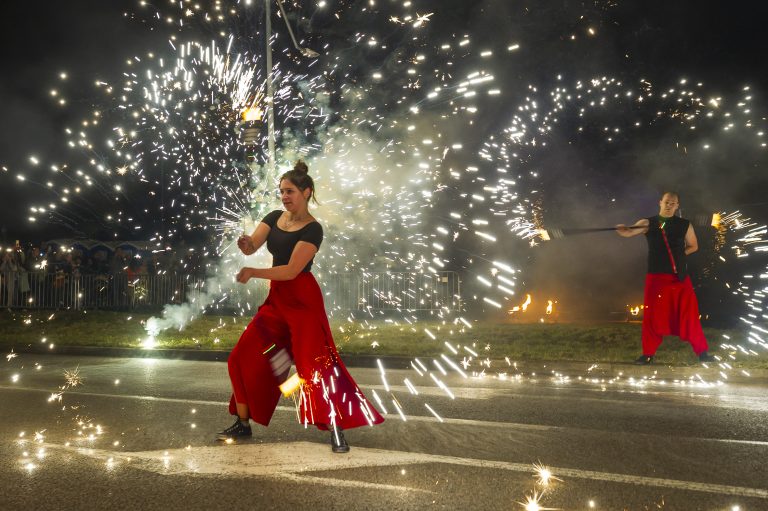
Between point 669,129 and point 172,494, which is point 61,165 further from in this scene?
point 172,494

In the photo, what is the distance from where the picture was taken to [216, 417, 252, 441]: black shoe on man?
530cm

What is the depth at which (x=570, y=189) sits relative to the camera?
20281 millimetres

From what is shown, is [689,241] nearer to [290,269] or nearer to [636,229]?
[636,229]

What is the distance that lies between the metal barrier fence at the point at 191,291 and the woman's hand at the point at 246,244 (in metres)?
13.5

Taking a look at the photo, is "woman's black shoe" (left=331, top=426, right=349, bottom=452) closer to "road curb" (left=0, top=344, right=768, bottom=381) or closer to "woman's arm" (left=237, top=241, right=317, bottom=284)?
"woman's arm" (left=237, top=241, right=317, bottom=284)

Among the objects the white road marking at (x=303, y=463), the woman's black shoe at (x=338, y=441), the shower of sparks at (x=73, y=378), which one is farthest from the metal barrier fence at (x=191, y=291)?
the woman's black shoe at (x=338, y=441)

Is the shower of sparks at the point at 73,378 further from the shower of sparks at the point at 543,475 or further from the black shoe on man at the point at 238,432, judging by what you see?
the shower of sparks at the point at 543,475

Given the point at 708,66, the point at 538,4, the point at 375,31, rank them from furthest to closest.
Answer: the point at 538,4 < the point at 708,66 < the point at 375,31

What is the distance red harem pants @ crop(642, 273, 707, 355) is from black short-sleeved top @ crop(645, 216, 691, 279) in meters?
0.10

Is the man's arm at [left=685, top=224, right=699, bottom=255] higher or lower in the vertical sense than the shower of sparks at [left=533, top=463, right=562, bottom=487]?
higher

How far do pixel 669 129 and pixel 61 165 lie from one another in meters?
20.8

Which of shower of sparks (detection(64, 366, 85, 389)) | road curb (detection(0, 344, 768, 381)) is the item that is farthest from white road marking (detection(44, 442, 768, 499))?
road curb (detection(0, 344, 768, 381))

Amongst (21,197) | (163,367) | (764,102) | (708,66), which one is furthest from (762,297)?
(21,197)

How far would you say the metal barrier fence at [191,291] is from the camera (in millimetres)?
19094
